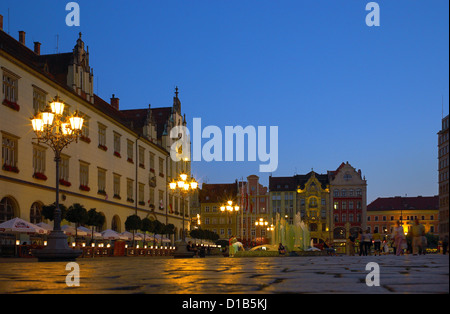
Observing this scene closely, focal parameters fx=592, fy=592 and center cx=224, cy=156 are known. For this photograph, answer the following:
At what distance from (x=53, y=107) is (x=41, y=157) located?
16.3 metres

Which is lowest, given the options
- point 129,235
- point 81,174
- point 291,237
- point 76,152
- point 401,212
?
point 401,212

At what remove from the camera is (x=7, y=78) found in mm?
34969

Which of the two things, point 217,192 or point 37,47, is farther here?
point 217,192

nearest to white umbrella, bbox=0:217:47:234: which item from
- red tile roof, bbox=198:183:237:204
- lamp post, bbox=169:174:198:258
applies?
lamp post, bbox=169:174:198:258

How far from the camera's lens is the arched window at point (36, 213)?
122 ft

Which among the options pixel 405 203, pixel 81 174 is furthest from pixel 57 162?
pixel 405 203

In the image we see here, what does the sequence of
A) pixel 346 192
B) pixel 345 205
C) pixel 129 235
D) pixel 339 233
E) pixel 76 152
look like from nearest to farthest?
1. pixel 76 152
2. pixel 129 235
3. pixel 339 233
4. pixel 345 205
5. pixel 346 192

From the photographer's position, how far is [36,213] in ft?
124

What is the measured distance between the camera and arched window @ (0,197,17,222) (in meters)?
33.9

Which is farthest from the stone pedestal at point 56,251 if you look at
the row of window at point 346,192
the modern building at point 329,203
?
the row of window at point 346,192

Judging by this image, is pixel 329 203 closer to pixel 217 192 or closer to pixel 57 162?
pixel 217 192

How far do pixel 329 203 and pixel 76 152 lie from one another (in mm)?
86837
